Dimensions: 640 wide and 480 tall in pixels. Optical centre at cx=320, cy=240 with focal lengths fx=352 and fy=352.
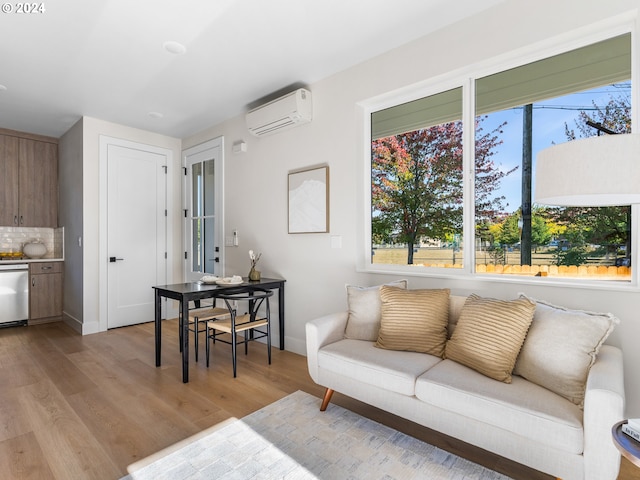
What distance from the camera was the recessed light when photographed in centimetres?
274

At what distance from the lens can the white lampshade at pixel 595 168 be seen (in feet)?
4.33

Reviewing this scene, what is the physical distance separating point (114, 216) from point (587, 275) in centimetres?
501

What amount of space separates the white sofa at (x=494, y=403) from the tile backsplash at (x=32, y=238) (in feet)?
16.1

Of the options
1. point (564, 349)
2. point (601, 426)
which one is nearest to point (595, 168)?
point (564, 349)

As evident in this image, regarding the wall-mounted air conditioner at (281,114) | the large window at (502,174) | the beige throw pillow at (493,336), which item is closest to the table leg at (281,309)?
the large window at (502,174)

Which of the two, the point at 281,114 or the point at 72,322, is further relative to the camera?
the point at 72,322

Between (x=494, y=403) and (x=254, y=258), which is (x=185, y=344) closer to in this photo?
(x=254, y=258)

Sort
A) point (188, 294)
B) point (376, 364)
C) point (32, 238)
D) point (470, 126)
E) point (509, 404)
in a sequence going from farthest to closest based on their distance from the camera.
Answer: point (32, 238), point (188, 294), point (470, 126), point (376, 364), point (509, 404)

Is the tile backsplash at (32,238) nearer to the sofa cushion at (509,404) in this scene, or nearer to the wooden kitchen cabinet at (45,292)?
the wooden kitchen cabinet at (45,292)

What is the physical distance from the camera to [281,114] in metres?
3.48

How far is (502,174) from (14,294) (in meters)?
5.87

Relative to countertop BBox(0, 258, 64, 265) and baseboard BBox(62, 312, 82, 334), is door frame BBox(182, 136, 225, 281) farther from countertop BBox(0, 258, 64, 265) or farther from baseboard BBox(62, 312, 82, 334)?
countertop BBox(0, 258, 64, 265)

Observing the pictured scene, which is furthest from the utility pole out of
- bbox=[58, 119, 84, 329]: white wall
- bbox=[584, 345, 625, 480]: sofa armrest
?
bbox=[58, 119, 84, 329]: white wall

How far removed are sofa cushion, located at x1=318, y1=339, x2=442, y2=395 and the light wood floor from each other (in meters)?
0.39
